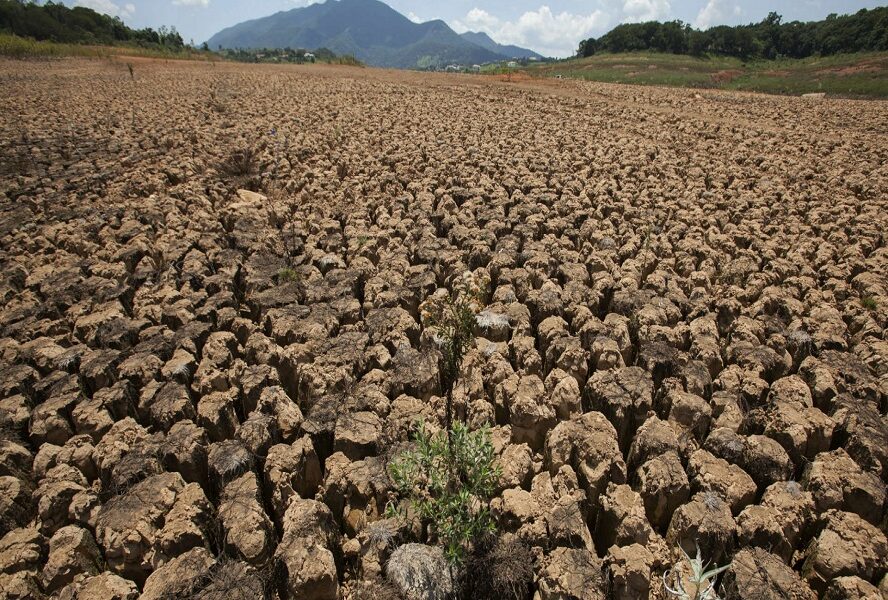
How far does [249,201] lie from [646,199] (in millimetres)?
5466

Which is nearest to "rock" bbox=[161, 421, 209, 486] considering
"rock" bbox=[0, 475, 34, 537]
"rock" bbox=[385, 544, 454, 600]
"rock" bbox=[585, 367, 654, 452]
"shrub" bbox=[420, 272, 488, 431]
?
"rock" bbox=[0, 475, 34, 537]

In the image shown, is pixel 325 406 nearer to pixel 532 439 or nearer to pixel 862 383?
pixel 532 439

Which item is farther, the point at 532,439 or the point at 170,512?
the point at 532,439

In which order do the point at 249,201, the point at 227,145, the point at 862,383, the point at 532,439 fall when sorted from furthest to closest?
the point at 227,145 < the point at 249,201 < the point at 862,383 < the point at 532,439

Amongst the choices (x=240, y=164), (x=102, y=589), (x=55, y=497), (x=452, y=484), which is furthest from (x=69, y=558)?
(x=240, y=164)

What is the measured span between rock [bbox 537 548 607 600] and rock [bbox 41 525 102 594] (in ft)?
7.10

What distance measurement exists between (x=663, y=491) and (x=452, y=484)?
1.11m

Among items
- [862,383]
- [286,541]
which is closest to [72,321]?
[286,541]

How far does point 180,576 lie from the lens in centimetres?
224

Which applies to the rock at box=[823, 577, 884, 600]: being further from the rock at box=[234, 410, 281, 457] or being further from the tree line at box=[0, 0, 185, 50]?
A: the tree line at box=[0, 0, 185, 50]

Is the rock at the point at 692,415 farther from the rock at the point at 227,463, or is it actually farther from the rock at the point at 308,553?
the rock at the point at 227,463

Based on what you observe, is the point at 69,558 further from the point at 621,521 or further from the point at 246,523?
the point at 621,521

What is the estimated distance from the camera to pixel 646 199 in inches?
251

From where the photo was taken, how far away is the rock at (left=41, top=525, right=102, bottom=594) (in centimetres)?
227
